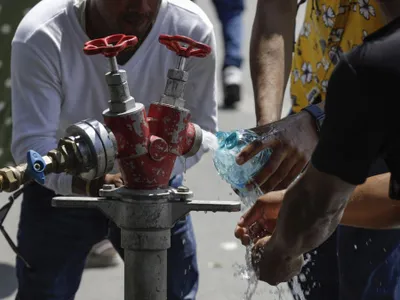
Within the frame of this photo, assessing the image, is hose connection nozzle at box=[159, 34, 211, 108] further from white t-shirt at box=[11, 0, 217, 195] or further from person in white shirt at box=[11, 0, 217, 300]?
white t-shirt at box=[11, 0, 217, 195]

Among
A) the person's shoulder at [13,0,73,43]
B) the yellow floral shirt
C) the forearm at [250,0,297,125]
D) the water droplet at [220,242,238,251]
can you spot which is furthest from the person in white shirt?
the water droplet at [220,242,238,251]

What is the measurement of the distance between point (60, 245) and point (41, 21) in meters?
0.71

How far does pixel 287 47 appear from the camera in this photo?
10.8 ft

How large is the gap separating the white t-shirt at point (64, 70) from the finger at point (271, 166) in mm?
658

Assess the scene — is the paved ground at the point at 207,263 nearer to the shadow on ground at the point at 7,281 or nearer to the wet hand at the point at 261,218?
the shadow on ground at the point at 7,281

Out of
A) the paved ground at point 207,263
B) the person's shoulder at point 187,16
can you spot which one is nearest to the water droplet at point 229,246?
the paved ground at point 207,263

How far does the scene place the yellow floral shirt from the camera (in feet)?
9.68

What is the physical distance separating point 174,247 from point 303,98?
2.04 feet

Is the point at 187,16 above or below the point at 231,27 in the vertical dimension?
above

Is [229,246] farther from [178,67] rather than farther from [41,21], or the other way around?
[178,67]

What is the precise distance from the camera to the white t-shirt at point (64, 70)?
3.01 meters

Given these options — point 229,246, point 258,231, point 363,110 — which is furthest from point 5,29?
point 363,110

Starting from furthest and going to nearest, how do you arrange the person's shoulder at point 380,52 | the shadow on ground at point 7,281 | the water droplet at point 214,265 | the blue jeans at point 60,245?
1. the water droplet at point 214,265
2. the shadow on ground at point 7,281
3. the blue jeans at point 60,245
4. the person's shoulder at point 380,52

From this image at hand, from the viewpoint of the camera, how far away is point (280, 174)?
2.59m
